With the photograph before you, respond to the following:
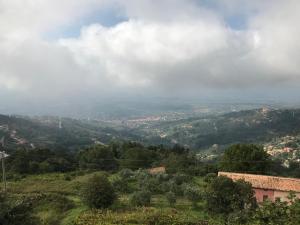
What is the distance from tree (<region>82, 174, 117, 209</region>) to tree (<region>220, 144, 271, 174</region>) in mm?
19333

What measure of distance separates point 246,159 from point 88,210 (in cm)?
2128

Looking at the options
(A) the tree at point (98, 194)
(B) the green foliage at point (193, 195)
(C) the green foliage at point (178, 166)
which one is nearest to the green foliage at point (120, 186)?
(B) the green foliage at point (193, 195)

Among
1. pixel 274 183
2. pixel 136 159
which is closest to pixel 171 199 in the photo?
pixel 274 183

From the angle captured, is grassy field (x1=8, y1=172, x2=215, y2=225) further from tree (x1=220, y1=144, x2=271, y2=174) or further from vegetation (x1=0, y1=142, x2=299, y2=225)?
tree (x1=220, y1=144, x2=271, y2=174)

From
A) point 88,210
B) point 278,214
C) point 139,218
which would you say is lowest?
point 88,210

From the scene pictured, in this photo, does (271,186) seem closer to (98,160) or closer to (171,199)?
(171,199)

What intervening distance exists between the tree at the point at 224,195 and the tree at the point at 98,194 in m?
6.71

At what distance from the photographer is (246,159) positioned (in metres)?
41.6

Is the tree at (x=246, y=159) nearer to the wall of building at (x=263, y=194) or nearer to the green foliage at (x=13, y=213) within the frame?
the wall of building at (x=263, y=194)

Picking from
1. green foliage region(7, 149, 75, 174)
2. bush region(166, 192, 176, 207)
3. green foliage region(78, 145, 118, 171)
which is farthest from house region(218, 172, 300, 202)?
green foliage region(7, 149, 75, 174)

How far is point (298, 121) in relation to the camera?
16550cm

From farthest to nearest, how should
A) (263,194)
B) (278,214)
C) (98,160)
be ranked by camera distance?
(98,160) → (263,194) → (278,214)

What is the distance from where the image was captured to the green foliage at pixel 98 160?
54812mm

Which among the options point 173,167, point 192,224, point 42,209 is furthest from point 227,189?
point 173,167
